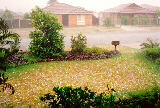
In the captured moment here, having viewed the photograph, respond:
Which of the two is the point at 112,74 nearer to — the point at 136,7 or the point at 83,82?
the point at 83,82

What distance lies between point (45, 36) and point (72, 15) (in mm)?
13952

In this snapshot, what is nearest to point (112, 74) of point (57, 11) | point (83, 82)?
point (83, 82)

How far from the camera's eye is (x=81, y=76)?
511cm

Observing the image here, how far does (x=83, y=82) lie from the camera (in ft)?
15.6

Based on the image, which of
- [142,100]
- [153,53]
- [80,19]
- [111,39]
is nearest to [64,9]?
[80,19]

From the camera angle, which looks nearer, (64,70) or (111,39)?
(64,70)

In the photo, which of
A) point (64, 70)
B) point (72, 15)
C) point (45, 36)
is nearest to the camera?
point (64, 70)

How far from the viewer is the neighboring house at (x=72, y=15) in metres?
19.4

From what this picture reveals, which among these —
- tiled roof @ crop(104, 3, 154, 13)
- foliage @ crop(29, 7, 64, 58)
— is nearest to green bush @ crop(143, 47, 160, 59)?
foliage @ crop(29, 7, 64, 58)

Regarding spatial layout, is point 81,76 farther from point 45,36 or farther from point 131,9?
point 131,9

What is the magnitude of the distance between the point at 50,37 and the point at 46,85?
2.47 m

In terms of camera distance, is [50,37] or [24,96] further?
[50,37]

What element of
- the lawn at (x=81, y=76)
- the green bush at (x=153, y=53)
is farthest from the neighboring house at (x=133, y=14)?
the lawn at (x=81, y=76)

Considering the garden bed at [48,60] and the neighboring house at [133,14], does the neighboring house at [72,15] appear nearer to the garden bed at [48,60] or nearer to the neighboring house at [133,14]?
the neighboring house at [133,14]
